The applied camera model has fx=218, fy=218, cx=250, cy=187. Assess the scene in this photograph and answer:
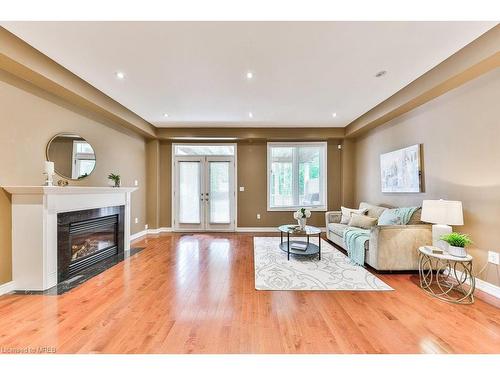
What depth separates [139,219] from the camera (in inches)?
212

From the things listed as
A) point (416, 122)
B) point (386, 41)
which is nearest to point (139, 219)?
point (386, 41)

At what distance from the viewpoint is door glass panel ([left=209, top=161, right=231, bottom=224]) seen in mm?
5922

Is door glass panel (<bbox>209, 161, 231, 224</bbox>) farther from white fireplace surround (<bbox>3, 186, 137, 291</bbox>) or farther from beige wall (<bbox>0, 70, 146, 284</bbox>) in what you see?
white fireplace surround (<bbox>3, 186, 137, 291</bbox>)

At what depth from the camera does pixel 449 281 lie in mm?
2824

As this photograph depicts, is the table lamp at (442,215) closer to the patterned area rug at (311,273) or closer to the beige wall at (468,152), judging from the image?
the beige wall at (468,152)

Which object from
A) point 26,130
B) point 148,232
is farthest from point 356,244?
point 148,232

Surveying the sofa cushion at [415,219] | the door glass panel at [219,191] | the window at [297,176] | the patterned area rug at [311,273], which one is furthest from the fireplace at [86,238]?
the sofa cushion at [415,219]

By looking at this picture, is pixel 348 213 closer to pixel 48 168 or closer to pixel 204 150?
pixel 204 150

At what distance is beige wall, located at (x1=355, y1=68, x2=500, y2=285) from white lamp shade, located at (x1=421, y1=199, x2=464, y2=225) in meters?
0.30

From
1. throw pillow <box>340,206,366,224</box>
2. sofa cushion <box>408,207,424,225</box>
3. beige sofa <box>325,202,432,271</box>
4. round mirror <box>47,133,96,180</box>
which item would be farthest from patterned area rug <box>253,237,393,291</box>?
round mirror <box>47,133,96,180</box>

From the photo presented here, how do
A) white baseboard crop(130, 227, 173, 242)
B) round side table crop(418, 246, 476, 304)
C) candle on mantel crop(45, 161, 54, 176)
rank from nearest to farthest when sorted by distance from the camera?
1. round side table crop(418, 246, 476, 304)
2. candle on mantel crop(45, 161, 54, 176)
3. white baseboard crop(130, 227, 173, 242)

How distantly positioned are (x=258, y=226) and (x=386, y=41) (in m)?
4.69

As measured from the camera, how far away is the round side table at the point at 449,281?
7.53 ft

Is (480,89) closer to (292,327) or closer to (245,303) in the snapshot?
(292,327)
